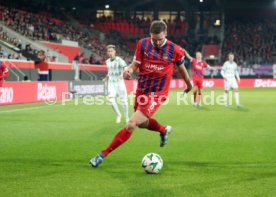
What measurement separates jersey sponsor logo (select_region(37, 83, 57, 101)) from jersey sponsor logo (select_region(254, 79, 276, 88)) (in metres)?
30.5

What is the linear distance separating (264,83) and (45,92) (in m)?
31.6

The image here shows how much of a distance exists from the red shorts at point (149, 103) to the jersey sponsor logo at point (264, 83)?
4364 centimetres

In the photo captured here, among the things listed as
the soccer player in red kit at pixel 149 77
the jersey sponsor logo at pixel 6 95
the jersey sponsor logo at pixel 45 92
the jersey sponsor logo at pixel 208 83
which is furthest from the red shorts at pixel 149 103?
the jersey sponsor logo at pixel 208 83

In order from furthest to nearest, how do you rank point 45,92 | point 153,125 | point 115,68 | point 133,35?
1. point 133,35
2. point 45,92
3. point 115,68
4. point 153,125

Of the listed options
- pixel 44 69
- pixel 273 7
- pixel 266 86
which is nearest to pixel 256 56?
pixel 266 86

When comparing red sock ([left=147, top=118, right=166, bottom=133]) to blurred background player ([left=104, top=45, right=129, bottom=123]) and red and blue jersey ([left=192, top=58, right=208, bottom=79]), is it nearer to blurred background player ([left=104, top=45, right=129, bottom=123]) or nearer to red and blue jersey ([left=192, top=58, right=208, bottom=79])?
blurred background player ([left=104, top=45, right=129, bottom=123])

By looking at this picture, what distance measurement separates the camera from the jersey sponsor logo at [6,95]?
19803mm

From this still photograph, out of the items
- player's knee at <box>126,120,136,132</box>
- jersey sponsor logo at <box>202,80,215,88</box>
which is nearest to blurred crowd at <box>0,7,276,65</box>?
jersey sponsor logo at <box>202,80,215,88</box>

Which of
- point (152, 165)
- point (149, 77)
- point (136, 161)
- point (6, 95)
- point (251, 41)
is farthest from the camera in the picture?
point (251, 41)

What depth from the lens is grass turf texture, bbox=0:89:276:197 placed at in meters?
5.58

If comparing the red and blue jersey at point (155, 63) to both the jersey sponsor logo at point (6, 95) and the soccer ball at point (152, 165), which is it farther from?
the jersey sponsor logo at point (6, 95)

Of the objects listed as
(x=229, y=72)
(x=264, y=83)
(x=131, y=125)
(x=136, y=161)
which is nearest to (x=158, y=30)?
(x=131, y=125)

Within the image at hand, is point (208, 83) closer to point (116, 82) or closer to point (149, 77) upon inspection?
point (116, 82)

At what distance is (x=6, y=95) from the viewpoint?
20.2m
